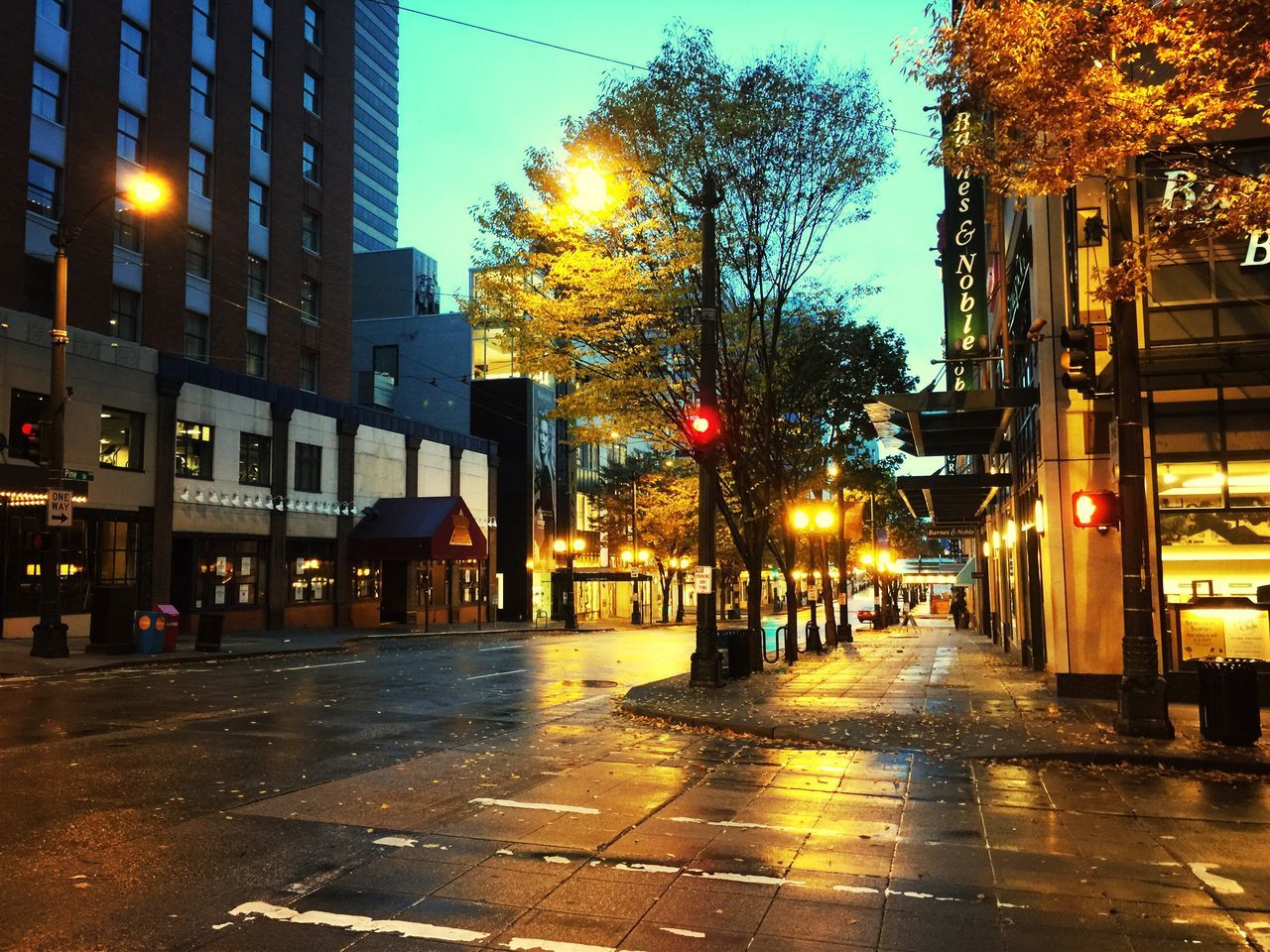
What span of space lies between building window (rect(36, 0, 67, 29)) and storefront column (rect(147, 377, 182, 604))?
11925mm

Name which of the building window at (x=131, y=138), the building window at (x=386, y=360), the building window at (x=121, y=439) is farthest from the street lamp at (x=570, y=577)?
the building window at (x=131, y=138)

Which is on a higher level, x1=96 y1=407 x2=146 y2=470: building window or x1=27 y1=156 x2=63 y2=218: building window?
x1=27 y1=156 x2=63 y2=218: building window

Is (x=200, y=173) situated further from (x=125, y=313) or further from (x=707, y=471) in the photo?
(x=707, y=471)

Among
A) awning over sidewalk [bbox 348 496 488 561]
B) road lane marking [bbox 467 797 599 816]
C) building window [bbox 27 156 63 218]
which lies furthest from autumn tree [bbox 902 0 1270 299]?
awning over sidewalk [bbox 348 496 488 561]

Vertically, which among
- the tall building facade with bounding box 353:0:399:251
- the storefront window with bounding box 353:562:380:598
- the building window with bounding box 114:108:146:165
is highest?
the tall building facade with bounding box 353:0:399:251

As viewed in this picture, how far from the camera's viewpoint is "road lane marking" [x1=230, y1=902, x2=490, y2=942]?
16.6ft

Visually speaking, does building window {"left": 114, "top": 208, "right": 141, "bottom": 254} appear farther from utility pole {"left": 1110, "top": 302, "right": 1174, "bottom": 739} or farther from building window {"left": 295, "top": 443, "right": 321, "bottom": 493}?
utility pole {"left": 1110, "top": 302, "right": 1174, "bottom": 739}

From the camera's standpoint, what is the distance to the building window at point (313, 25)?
45156 mm

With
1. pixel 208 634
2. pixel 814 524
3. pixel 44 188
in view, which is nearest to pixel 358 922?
pixel 208 634

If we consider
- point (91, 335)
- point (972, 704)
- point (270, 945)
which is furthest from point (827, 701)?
point (91, 335)

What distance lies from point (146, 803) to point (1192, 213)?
1176cm

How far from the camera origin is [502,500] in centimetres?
5606

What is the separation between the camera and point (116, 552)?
30.3 m

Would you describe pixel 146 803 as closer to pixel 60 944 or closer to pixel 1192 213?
pixel 60 944
